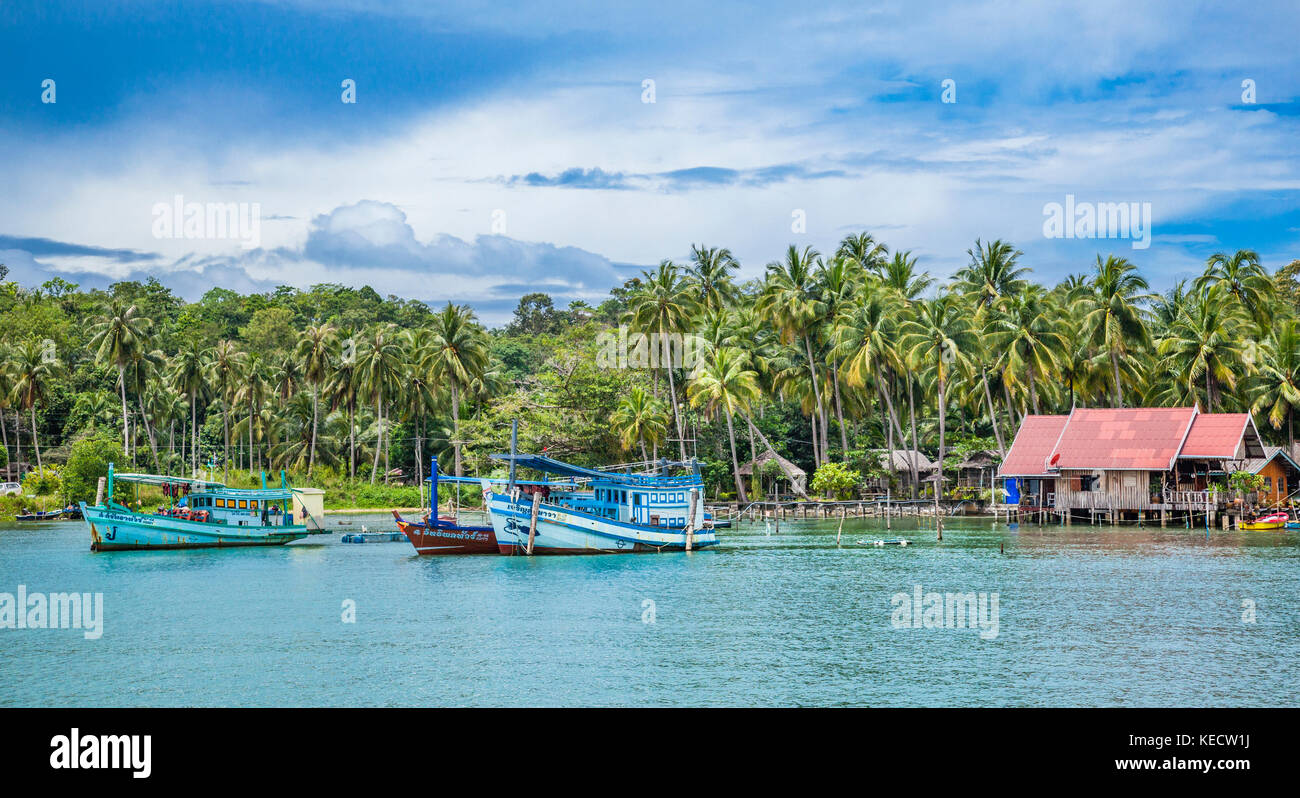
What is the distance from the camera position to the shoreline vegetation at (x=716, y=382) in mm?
67312

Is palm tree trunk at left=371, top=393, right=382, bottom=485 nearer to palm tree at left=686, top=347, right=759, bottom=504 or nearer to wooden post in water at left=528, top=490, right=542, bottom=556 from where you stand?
palm tree at left=686, top=347, right=759, bottom=504

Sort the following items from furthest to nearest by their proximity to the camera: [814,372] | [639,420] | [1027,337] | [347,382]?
[347,382] → [814,372] → [639,420] → [1027,337]

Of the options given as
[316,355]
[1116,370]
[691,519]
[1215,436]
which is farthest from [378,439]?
[1215,436]

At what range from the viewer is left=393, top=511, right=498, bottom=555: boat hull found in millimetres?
48156

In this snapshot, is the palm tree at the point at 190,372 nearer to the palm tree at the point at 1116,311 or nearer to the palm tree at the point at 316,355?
the palm tree at the point at 316,355

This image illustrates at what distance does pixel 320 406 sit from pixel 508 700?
241 ft

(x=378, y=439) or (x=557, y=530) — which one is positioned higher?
(x=378, y=439)

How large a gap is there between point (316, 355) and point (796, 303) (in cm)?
3486

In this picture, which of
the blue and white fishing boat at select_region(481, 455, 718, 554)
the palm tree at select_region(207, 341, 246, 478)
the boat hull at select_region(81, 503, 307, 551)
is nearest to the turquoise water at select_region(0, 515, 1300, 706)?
the blue and white fishing boat at select_region(481, 455, 718, 554)

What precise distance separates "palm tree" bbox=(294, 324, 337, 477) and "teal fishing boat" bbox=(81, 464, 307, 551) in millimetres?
25339

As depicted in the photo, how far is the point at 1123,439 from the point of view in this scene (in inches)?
2307

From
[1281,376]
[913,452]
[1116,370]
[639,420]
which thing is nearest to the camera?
[1281,376]

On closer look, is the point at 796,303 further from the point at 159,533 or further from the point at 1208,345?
the point at 159,533

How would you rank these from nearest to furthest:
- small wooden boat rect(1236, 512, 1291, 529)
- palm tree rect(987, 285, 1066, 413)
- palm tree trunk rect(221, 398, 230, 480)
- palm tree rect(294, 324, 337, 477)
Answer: small wooden boat rect(1236, 512, 1291, 529), palm tree rect(987, 285, 1066, 413), palm tree rect(294, 324, 337, 477), palm tree trunk rect(221, 398, 230, 480)
